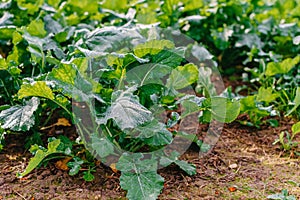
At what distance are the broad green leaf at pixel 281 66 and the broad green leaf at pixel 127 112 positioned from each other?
53.5 inches

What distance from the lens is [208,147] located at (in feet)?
9.11

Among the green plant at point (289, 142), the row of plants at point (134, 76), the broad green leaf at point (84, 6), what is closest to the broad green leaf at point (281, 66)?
the row of plants at point (134, 76)

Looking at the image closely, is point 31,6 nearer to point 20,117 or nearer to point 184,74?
point 20,117

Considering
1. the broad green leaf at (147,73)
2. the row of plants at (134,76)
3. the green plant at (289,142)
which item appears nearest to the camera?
the row of plants at (134,76)

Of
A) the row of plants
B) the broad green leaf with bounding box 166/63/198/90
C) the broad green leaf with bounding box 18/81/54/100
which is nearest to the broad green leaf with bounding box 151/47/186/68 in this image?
the row of plants

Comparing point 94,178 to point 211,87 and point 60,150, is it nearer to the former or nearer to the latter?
point 60,150

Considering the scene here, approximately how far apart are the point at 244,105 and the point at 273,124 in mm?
276

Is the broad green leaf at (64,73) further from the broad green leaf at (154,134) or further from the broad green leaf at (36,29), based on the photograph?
the broad green leaf at (36,29)

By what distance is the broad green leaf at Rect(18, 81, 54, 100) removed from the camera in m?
2.28

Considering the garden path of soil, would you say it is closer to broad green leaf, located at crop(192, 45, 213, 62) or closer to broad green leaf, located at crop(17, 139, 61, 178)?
broad green leaf, located at crop(17, 139, 61, 178)

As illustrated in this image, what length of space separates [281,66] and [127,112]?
1541 millimetres

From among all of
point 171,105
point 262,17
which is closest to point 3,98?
point 171,105

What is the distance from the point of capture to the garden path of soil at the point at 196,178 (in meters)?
2.40

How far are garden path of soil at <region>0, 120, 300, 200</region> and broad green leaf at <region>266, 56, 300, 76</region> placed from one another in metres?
0.66
